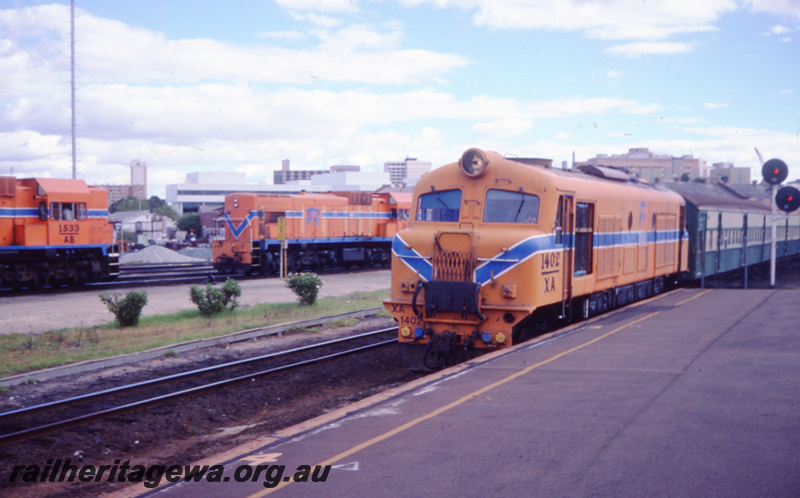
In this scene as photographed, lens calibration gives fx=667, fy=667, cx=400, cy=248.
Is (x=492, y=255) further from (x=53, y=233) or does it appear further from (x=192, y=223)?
(x=192, y=223)

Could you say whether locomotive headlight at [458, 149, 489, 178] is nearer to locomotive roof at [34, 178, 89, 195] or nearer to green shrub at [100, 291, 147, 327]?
green shrub at [100, 291, 147, 327]

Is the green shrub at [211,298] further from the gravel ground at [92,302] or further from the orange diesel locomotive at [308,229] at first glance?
the orange diesel locomotive at [308,229]

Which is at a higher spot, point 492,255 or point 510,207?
point 510,207

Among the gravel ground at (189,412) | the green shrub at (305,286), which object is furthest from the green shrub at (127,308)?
the green shrub at (305,286)

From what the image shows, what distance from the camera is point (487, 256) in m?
10.4

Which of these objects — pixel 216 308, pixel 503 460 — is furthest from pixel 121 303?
pixel 503 460

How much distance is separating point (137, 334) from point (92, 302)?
6.69m

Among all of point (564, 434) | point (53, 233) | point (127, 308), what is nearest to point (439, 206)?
point (564, 434)

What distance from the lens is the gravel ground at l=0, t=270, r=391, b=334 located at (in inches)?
664

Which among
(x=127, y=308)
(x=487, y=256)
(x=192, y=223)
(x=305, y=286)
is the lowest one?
(x=127, y=308)

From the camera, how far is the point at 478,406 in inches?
281

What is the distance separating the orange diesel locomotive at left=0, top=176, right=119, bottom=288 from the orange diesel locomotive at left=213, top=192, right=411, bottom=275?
5.64 metres

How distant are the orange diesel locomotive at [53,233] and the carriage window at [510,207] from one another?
19.2 meters

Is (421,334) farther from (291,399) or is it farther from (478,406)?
(478,406)
